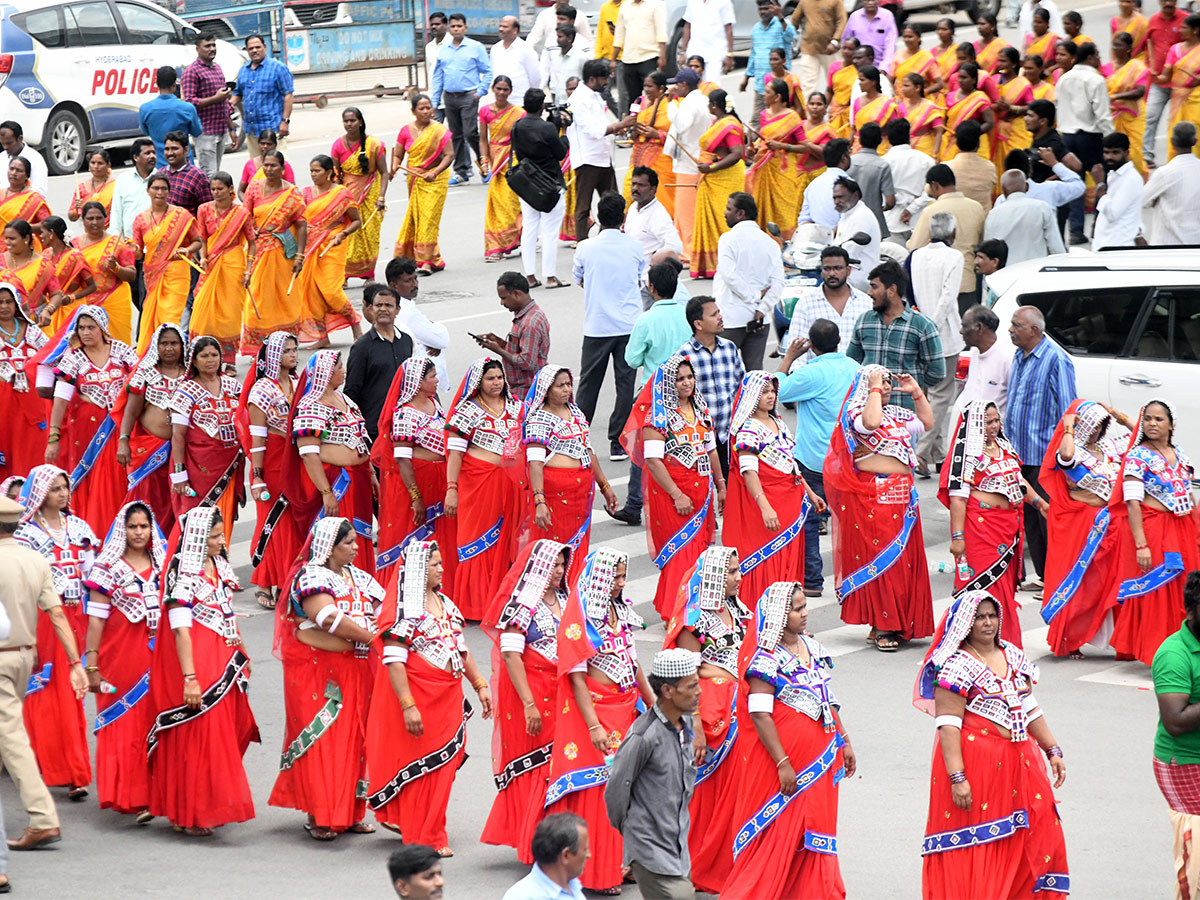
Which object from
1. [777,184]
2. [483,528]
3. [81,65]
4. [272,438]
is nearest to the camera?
[483,528]

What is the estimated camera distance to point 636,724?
288 inches

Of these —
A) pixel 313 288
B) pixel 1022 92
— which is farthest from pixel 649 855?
pixel 1022 92

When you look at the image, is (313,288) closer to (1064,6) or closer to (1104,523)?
(1104,523)

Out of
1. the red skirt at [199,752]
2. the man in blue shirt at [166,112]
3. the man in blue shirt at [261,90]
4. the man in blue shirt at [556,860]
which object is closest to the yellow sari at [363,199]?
the man in blue shirt at [166,112]

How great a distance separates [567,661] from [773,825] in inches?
43.4

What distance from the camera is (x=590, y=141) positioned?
18812 mm

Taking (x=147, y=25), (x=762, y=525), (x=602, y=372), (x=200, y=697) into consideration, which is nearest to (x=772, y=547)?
(x=762, y=525)

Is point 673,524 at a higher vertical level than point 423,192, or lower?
lower

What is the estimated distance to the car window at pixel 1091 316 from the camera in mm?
12680

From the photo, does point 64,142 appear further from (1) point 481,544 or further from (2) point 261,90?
(1) point 481,544

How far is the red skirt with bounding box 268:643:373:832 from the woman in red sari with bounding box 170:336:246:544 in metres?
3.17

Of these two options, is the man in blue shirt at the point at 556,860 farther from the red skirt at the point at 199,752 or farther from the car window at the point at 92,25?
the car window at the point at 92,25

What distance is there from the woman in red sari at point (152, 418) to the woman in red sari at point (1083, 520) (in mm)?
5393

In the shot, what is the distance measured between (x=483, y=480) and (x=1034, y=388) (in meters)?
3.43
